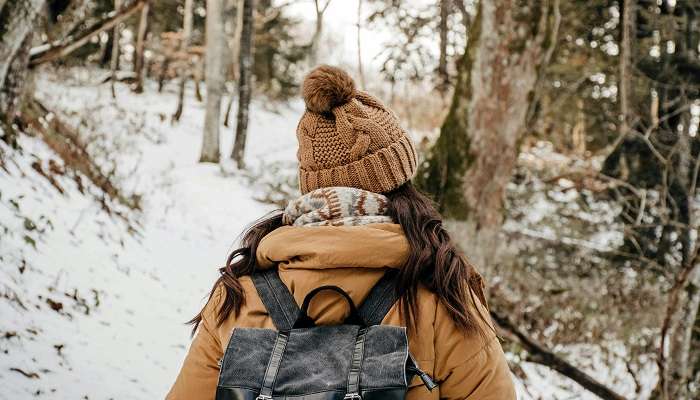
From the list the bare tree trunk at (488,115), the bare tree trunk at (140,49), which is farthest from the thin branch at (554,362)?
the bare tree trunk at (140,49)

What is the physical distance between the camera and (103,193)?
632 centimetres

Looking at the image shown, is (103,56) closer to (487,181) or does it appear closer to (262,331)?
(487,181)

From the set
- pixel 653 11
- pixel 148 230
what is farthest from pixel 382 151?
pixel 653 11

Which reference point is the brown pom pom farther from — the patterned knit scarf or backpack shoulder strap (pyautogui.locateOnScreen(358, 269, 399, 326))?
backpack shoulder strap (pyautogui.locateOnScreen(358, 269, 399, 326))

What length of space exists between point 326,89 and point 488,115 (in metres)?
2.66

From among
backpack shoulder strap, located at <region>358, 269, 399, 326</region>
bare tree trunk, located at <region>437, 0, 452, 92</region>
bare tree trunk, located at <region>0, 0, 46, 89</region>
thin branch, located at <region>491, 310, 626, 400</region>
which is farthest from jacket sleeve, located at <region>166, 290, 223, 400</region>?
bare tree trunk, located at <region>437, 0, 452, 92</region>

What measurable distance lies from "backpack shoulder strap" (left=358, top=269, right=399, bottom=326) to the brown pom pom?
561mm

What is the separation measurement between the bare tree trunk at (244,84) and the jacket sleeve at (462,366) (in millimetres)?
13084

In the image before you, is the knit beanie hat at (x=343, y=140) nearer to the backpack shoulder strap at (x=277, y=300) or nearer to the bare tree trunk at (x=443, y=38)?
the backpack shoulder strap at (x=277, y=300)

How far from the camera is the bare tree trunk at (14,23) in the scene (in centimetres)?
396

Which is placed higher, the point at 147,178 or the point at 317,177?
the point at 317,177

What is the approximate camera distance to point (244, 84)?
15102mm

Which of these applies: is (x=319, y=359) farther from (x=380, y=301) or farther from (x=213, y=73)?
(x=213, y=73)

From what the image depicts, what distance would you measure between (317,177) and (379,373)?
67cm
